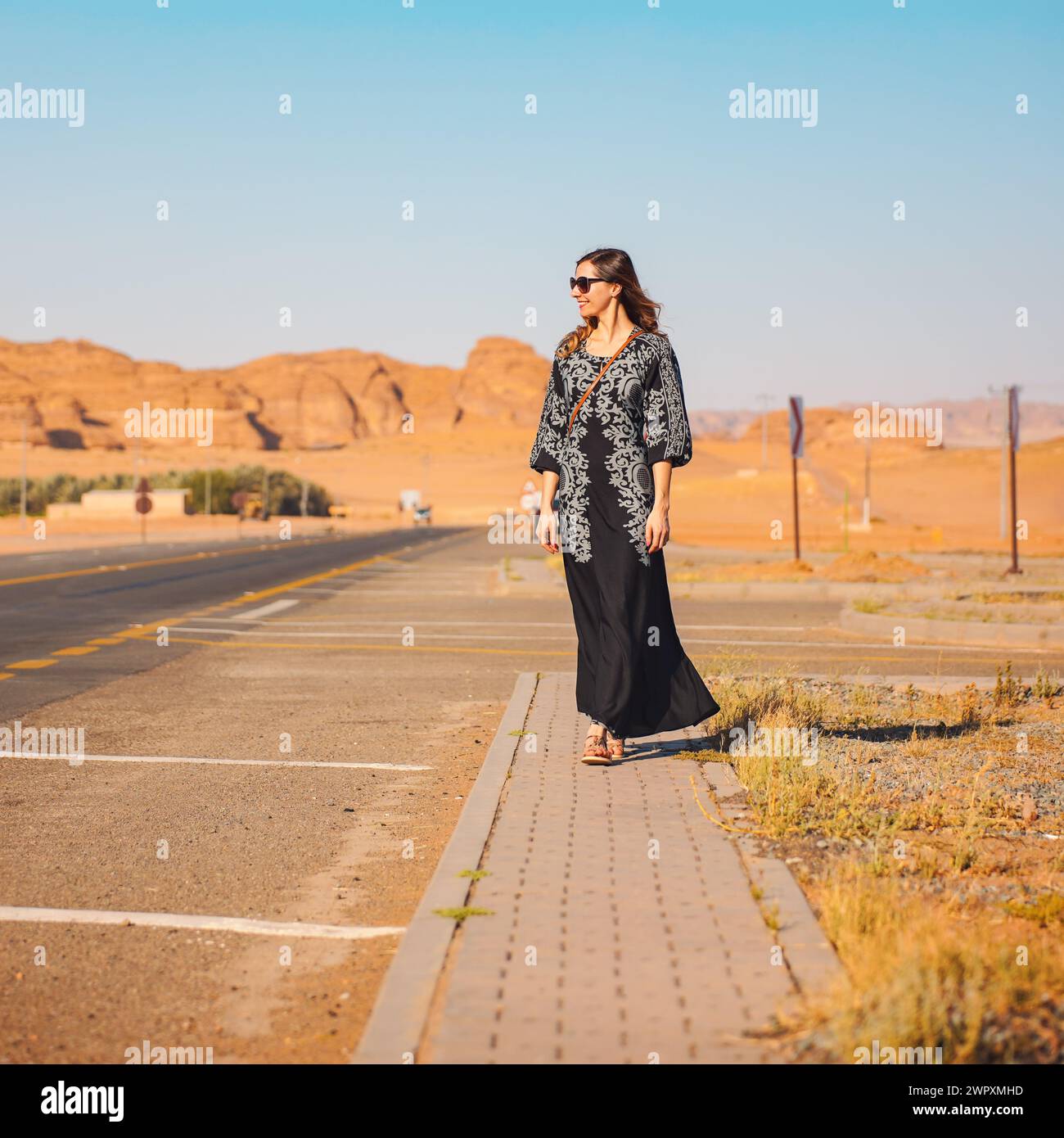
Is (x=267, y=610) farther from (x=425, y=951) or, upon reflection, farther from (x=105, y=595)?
(x=425, y=951)

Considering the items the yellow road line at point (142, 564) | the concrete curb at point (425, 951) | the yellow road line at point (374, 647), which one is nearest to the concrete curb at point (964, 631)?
the yellow road line at point (374, 647)

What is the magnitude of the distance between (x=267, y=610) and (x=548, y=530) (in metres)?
13.8

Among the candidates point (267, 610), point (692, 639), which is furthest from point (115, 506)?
point (692, 639)

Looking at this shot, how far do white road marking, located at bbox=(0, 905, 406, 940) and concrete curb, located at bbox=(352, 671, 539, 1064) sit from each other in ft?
0.83

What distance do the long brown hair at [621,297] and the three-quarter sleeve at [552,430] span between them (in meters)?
0.15

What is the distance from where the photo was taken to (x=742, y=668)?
1150 cm

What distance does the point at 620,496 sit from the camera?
6953 mm

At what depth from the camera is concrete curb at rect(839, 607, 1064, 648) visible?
15883 millimetres

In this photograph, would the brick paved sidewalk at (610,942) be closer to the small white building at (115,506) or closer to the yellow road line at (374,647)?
the yellow road line at (374,647)

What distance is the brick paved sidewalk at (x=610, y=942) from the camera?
139 inches

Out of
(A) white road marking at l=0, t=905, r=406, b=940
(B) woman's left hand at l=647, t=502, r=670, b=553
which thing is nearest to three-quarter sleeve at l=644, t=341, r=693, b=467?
(B) woman's left hand at l=647, t=502, r=670, b=553

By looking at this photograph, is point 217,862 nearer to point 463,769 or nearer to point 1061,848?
point 463,769

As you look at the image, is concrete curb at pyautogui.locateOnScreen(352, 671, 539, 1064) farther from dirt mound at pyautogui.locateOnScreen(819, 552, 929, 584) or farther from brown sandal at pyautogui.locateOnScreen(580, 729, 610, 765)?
dirt mound at pyautogui.locateOnScreen(819, 552, 929, 584)

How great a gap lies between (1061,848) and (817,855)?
1.05 metres
